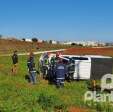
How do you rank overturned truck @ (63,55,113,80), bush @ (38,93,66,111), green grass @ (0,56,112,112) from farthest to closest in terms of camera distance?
overturned truck @ (63,55,113,80) → bush @ (38,93,66,111) → green grass @ (0,56,112,112)

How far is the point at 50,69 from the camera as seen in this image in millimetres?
25391

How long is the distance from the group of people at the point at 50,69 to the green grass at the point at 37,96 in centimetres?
43

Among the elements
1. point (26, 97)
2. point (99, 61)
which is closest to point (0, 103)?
point (26, 97)

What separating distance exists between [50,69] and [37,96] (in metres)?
7.13

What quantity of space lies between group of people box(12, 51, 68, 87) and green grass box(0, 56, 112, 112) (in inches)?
17.0

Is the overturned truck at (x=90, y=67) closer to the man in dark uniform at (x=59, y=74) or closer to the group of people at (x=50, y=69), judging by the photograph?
the group of people at (x=50, y=69)

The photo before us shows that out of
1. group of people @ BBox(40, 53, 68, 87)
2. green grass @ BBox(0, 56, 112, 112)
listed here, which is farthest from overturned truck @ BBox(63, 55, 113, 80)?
group of people @ BBox(40, 53, 68, 87)

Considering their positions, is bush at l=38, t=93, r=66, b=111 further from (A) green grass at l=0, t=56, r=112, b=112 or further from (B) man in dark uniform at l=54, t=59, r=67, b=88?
(B) man in dark uniform at l=54, t=59, r=67, b=88

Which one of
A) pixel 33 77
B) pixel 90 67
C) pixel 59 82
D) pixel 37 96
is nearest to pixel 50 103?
pixel 37 96

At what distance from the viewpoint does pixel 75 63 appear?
2512 cm

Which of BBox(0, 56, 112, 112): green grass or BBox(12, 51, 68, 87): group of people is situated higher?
BBox(12, 51, 68, 87): group of people

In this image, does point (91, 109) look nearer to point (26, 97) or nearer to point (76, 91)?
point (26, 97)

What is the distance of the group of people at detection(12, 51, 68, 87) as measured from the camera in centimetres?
2228

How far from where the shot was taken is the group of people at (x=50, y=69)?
22.3 meters
